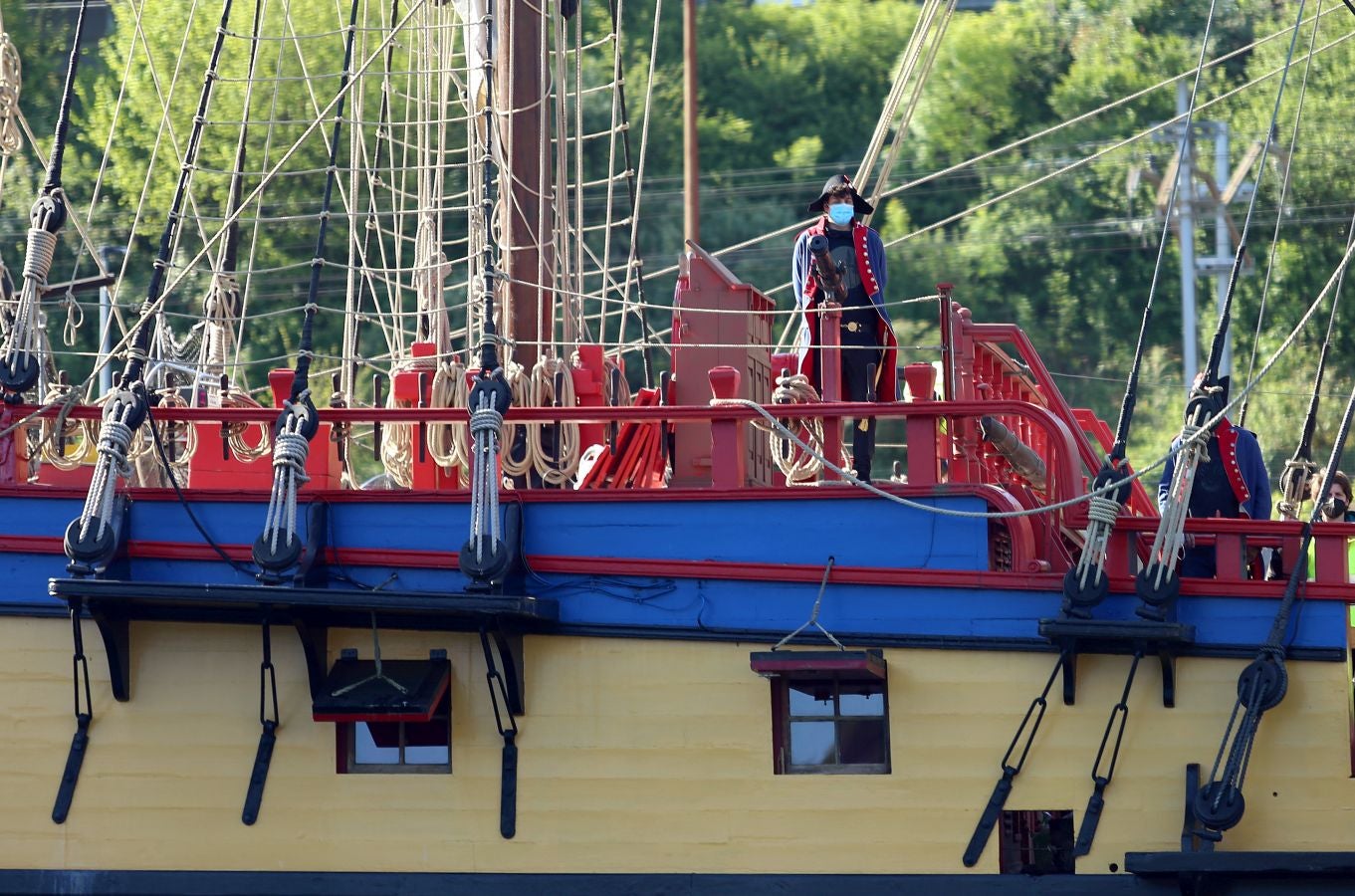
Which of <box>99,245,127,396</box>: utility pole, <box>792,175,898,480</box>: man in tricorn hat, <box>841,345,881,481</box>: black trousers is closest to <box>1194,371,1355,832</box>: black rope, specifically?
<box>841,345,881,481</box>: black trousers

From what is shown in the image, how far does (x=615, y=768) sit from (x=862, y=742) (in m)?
1.10

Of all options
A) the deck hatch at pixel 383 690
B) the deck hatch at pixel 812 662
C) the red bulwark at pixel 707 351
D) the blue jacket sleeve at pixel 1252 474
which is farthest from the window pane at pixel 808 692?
the blue jacket sleeve at pixel 1252 474

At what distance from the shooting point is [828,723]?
9203 mm

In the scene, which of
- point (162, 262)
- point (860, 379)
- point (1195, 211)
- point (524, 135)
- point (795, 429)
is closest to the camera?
point (795, 429)

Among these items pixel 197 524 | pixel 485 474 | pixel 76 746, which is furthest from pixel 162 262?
pixel 76 746

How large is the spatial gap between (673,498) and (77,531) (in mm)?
2650

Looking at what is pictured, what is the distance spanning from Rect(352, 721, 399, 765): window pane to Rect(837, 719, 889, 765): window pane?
2022 millimetres

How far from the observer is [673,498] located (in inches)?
366

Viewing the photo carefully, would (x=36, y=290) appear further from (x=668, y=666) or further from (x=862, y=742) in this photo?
(x=862, y=742)

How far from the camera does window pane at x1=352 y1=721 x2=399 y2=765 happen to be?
944 cm

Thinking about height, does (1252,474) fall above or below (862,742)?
above

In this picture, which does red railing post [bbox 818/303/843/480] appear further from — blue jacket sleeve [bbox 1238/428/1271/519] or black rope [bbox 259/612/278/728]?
black rope [bbox 259/612/278/728]

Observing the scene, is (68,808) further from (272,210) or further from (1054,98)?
(1054,98)

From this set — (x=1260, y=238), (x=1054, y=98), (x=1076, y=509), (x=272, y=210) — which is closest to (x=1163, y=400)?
(x=1260, y=238)
